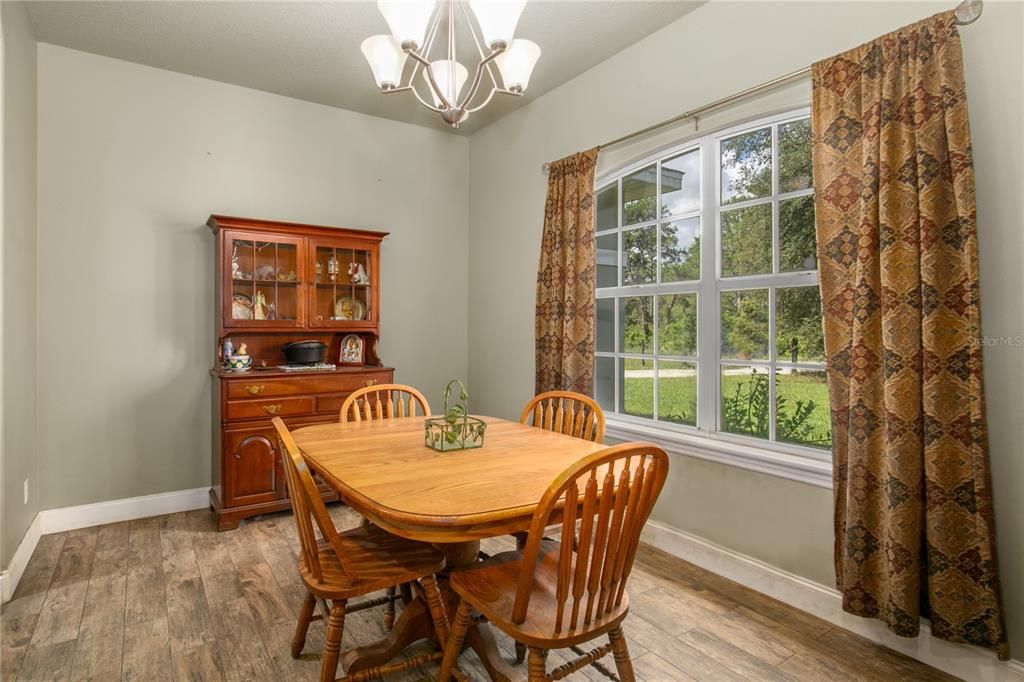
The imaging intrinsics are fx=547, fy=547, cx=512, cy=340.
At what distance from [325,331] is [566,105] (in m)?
2.21

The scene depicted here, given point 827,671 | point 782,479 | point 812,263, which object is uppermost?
point 812,263

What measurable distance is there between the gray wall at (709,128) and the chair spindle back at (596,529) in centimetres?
126

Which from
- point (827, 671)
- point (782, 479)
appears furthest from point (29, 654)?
point (782, 479)

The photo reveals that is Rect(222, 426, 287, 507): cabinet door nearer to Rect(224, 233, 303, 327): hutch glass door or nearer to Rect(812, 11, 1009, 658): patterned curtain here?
Rect(224, 233, 303, 327): hutch glass door

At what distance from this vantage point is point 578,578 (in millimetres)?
1356

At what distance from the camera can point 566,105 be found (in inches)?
142

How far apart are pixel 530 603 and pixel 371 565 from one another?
0.54 m

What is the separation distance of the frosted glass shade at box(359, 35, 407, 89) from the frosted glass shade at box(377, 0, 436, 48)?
264mm

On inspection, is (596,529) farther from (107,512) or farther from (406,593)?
(107,512)

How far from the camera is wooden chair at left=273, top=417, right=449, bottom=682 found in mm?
1556

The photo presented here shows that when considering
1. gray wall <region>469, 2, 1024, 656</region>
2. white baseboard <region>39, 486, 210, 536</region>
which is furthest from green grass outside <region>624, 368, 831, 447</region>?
white baseboard <region>39, 486, 210, 536</region>

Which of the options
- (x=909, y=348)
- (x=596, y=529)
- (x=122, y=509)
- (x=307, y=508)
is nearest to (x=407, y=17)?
(x=307, y=508)

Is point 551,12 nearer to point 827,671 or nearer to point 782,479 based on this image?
point 782,479

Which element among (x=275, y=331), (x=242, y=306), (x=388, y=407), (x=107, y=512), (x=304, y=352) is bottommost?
(x=107, y=512)
